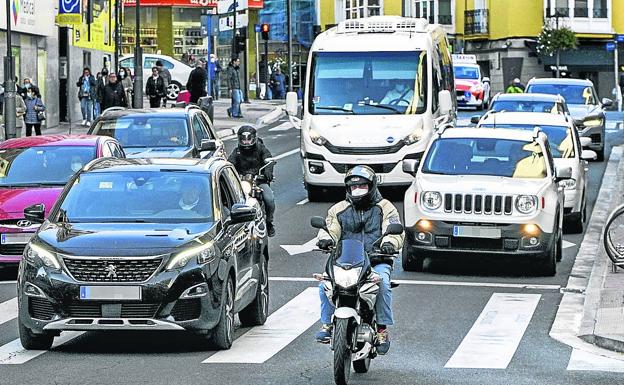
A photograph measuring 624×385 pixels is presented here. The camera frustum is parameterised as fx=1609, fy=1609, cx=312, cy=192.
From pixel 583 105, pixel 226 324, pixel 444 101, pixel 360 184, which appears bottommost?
pixel 226 324

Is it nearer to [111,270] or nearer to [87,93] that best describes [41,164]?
[111,270]

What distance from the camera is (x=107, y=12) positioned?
54688 mm

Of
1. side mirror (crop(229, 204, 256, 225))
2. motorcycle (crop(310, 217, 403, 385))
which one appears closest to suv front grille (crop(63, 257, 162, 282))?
side mirror (crop(229, 204, 256, 225))

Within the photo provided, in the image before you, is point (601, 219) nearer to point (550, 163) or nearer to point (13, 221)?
point (550, 163)

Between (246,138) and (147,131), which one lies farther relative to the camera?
(147,131)

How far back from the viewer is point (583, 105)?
127 feet

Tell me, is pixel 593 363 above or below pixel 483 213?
below

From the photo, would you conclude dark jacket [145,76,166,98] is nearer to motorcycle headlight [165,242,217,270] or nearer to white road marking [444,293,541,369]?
white road marking [444,293,541,369]

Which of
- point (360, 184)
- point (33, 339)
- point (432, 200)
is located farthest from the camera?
point (432, 200)

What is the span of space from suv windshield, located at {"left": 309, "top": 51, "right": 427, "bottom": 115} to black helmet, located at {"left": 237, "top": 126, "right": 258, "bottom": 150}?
650 cm

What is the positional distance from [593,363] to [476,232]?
19.2 ft

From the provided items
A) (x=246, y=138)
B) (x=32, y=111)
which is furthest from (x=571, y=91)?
(x=246, y=138)

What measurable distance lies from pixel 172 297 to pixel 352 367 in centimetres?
145

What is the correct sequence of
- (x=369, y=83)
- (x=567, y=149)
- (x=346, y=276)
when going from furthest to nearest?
(x=369, y=83)
(x=567, y=149)
(x=346, y=276)
